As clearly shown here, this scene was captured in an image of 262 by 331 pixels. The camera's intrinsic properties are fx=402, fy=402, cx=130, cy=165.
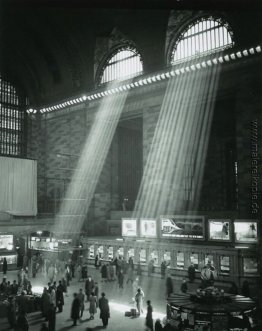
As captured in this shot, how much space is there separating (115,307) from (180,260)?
6.75 m

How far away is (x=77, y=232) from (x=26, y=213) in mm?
4709

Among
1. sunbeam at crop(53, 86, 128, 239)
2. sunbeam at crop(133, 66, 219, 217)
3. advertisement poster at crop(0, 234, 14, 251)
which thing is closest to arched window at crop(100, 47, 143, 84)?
sunbeam at crop(53, 86, 128, 239)

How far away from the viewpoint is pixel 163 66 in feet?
74.5

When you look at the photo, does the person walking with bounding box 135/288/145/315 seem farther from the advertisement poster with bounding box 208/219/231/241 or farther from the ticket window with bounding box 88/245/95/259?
the ticket window with bounding box 88/245/95/259

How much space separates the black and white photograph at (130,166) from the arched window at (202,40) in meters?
0.06

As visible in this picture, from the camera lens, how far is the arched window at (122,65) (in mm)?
24962

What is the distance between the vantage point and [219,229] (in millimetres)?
19922

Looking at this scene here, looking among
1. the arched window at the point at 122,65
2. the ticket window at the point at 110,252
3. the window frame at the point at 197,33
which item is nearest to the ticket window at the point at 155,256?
the ticket window at the point at 110,252

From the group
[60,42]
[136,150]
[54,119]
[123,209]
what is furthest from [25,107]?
[123,209]

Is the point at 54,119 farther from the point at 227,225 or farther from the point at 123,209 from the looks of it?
the point at 227,225

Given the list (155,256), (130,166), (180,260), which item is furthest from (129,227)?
(130,166)

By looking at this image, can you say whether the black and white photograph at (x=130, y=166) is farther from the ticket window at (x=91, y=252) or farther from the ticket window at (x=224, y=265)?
the ticket window at (x=91, y=252)

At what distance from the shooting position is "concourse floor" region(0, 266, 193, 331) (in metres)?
12.0

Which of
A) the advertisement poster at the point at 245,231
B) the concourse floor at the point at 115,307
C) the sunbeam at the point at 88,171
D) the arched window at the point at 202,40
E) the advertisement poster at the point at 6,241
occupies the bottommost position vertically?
the concourse floor at the point at 115,307
